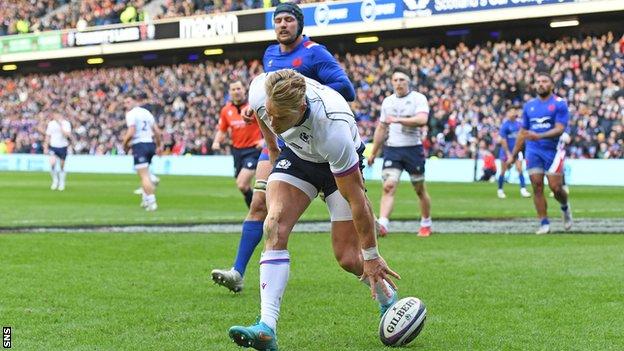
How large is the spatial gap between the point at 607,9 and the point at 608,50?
2016 mm

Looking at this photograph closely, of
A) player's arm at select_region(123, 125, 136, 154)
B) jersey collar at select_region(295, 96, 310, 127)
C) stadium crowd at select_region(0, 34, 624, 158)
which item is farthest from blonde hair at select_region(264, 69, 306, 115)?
stadium crowd at select_region(0, 34, 624, 158)

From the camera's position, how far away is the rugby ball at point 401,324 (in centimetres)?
660

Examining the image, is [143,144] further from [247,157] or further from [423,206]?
[423,206]

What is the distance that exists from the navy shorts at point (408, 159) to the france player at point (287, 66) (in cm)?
590

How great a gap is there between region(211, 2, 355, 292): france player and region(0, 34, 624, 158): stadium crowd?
24785 millimetres

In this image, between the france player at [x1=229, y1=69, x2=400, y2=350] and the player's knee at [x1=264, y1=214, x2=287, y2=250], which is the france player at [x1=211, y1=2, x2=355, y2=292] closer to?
the france player at [x1=229, y1=69, x2=400, y2=350]

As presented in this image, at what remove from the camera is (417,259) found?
11.7m

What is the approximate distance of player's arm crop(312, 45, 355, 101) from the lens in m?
8.77

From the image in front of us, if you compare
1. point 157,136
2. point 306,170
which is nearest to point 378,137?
point 157,136

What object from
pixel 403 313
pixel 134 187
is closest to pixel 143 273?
pixel 403 313

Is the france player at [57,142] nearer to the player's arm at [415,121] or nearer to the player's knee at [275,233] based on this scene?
the player's arm at [415,121]

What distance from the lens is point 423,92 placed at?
131 feet

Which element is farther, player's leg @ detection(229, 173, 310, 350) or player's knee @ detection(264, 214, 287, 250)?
player's knee @ detection(264, 214, 287, 250)

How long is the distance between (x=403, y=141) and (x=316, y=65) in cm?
626
